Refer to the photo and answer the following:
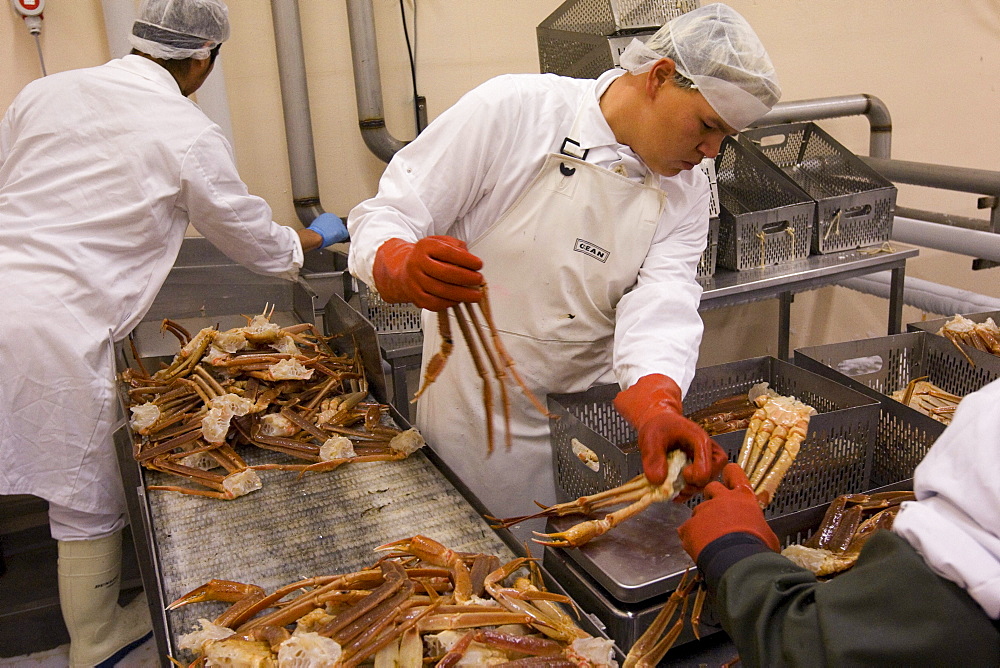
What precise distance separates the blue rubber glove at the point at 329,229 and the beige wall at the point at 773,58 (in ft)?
2.60

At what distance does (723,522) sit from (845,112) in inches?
144

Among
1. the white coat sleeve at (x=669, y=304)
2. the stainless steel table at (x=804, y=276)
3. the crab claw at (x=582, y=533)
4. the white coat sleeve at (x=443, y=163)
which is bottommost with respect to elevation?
the stainless steel table at (x=804, y=276)

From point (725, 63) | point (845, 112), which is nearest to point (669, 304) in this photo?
point (725, 63)

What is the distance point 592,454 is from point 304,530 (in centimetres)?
59

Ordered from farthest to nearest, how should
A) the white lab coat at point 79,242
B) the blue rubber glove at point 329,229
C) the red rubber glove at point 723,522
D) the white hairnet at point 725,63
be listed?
the blue rubber glove at point 329,229, the white lab coat at point 79,242, the white hairnet at point 725,63, the red rubber glove at point 723,522

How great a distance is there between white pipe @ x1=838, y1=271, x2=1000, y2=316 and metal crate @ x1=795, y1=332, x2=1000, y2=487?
1.13 meters

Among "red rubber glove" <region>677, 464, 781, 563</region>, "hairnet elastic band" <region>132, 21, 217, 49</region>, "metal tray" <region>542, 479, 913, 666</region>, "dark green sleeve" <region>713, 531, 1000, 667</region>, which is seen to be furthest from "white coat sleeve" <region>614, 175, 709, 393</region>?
"hairnet elastic band" <region>132, 21, 217, 49</region>

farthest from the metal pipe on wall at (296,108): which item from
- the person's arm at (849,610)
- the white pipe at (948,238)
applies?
the person's arm at (849,610)

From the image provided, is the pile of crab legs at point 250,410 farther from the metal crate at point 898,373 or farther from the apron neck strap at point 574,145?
the metal crate at point 898,373

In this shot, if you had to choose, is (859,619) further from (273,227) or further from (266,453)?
(273,227)

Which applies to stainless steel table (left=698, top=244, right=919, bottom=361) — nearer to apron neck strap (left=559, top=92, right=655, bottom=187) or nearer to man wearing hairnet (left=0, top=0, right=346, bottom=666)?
apron neck strap (left=559, top=92, right=655, bottom=187)

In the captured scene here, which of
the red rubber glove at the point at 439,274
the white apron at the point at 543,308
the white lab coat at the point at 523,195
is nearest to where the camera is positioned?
the red rubber glove at the point at 439,274

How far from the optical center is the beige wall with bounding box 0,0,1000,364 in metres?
3.43

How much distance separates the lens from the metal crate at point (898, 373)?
1.63 metres
